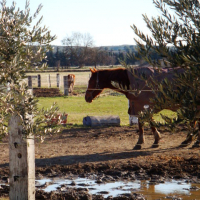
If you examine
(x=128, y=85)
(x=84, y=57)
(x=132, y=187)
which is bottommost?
(x=132, y=187)

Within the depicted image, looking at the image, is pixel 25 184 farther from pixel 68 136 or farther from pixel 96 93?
pixel 68 136

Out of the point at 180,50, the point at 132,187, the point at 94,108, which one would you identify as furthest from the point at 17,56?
the point at 94,108

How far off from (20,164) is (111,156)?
4.06 metres

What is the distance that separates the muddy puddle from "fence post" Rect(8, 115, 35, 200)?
4.86ft

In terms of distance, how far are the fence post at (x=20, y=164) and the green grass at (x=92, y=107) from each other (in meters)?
8.10

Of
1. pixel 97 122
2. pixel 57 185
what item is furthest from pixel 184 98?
pixel 97 122

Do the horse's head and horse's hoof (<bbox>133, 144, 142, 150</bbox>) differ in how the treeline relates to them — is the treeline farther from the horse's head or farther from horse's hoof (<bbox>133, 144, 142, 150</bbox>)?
horse's hoof (<bbox>133, 144, 142, 150</bbox>)

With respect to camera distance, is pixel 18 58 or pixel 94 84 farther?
pixel 94 84

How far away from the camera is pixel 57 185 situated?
691 cm

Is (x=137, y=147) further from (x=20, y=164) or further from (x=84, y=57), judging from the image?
(x=84, y=57)

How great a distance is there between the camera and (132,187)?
6.79m

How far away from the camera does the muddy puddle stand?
252 inches

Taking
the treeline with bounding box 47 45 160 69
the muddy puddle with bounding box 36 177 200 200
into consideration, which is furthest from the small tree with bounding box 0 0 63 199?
the treeline with bounding box 47 45 160 69

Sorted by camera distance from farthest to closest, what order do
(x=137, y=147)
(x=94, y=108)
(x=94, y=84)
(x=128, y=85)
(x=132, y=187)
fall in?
(x=94, y=108), (x=94, y=84), (x=128, y=85), (x=137, y=147), (x=132, y=187)
